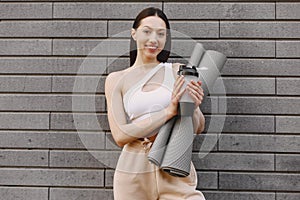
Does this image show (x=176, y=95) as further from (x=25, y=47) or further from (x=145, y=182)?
(x=25, y=47)

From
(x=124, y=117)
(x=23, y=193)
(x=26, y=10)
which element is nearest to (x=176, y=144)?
(x=124, y=117)

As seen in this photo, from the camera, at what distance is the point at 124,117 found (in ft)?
9.27

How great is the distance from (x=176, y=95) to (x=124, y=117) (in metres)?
0.39

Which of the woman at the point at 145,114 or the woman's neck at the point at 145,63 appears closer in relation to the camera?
the woman at the point at 145,114

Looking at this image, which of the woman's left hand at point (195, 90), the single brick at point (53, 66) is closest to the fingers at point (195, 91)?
the woman's left hand at point (195, 90)

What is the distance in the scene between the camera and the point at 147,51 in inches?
113

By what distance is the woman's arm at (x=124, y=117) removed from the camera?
2586mm

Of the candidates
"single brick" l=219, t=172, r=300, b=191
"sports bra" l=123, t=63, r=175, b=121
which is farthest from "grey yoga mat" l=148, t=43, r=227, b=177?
"single brick" l=219, t=172, r=300, b=191

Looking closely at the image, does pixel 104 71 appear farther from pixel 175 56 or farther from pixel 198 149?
→ pixel 198 149

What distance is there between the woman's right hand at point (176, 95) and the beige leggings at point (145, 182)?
0.30 meters

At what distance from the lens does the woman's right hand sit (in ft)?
8.35

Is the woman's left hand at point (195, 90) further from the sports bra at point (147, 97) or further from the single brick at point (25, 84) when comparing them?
the single brick at point (25, 84)

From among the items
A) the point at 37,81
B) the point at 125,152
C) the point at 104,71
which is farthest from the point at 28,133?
the point at 125,152

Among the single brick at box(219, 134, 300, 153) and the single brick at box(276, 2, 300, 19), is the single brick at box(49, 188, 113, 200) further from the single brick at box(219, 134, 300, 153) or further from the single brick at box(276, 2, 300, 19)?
the single brick at box(276, 2, 300, 19)
